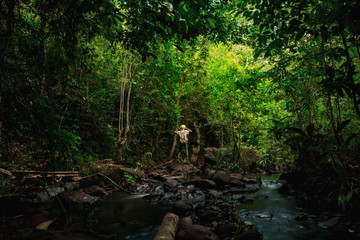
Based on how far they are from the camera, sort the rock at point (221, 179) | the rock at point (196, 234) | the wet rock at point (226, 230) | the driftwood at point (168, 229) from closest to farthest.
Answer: the driftwood at point (168, 229) → the rock at point (196, 234) → the wet rock at point (226, 230) → the rock at point (221, 179)

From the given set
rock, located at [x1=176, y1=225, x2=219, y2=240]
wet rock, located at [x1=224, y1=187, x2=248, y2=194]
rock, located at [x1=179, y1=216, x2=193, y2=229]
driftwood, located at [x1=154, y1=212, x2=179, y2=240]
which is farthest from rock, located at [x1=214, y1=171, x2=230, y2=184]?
rock, located at [x1=176, y1=225, x2=219, y2=240]

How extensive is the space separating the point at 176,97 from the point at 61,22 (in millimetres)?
10595

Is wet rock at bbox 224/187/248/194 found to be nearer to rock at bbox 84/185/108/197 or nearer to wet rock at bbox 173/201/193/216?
wet rock at bbox 173/201/193/216

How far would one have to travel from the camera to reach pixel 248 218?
3545 mm

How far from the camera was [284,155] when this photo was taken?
7332 mm

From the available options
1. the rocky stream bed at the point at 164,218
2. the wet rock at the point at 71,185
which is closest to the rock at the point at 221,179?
the rocky stream bed at the point at 164,218

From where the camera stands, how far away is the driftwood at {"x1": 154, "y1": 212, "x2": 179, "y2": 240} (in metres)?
2.45

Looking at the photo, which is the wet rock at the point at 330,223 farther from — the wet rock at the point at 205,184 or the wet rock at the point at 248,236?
the wet rock at the point at 205,184

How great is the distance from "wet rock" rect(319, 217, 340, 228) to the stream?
8 centimetres

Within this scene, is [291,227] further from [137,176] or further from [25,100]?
[137,176]

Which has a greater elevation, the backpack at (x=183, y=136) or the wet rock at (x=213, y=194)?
the backpack at (x=183, y=136)

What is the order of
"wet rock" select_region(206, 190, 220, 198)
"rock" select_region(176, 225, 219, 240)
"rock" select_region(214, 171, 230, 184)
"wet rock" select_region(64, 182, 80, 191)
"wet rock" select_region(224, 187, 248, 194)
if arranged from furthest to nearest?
"rock" select_region(214, 171, 230, 184)
"wet rock" select_region(64, 182, 80, 191)
"wet rock" select_region(224, 187, 248, 194)
"wet rock" select_region(206, 190, 220, 198)
"rock" select_region(176, 225, 219, 240)

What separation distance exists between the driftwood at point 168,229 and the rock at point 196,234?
114 mm

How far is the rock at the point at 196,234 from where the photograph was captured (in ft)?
8.49
